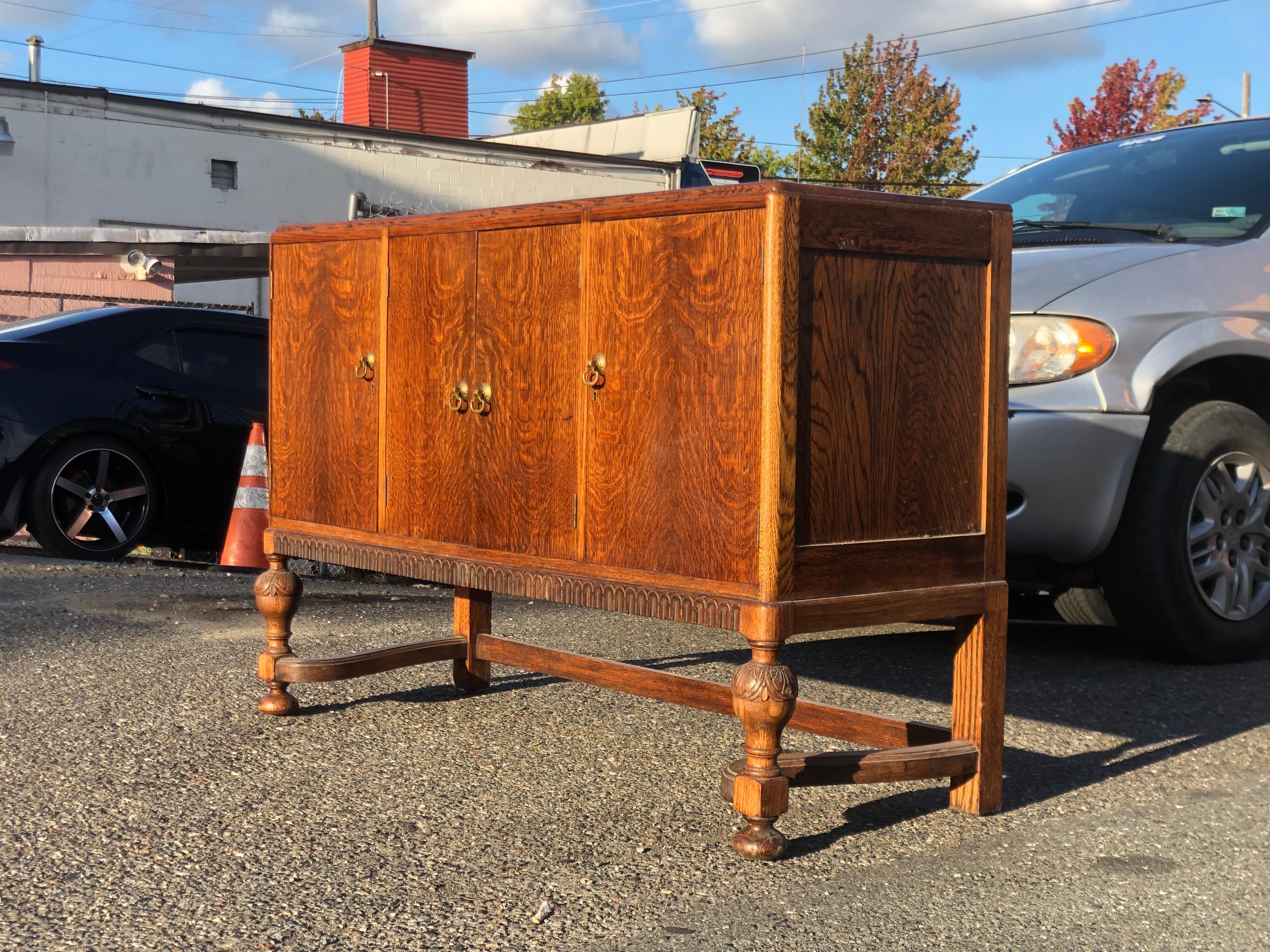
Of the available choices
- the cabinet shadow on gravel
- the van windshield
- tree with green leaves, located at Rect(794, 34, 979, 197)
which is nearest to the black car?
the cabinet shadow on gravel

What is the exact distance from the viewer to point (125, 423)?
7.40m

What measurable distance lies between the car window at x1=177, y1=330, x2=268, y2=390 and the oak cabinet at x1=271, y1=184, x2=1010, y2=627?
413 cm

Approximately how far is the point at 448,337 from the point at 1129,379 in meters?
2.42

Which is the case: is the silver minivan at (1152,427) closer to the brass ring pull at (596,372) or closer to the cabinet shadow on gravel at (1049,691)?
the cabinet shadow on gravel at (1049,691)

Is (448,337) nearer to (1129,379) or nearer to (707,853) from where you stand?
(707,853)

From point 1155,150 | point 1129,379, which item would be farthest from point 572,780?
point 1155,150

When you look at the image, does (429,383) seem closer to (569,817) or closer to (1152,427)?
(569,817)

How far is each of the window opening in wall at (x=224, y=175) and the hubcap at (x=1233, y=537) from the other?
67.3 feet

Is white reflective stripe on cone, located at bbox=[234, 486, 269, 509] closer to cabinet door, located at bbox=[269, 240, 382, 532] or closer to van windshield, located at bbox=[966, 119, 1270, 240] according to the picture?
cabinet door, located at bbox=[269, 240, 382, 532]

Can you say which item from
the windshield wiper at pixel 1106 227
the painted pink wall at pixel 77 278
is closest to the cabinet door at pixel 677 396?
the windshield wiper at pixel 1106 227

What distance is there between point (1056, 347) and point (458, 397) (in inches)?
86.6

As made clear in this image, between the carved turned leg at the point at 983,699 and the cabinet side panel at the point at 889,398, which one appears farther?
the carved turned leg at the point at 983,699

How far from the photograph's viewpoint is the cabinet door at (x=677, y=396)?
10.0 feet

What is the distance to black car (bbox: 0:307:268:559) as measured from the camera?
7105 mm
